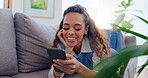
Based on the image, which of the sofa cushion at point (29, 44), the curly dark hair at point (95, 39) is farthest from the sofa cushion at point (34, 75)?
the curly dark hair at point (95, 39)

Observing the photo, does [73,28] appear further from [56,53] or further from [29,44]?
[29,44]

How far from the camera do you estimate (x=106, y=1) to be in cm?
395

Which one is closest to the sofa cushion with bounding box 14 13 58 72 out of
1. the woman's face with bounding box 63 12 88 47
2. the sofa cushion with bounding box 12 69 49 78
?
the sofa cushion with bounding box 12 69 49 78

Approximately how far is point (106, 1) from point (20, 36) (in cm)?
314

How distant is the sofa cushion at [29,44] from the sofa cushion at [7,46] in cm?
5

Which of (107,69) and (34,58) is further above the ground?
(107,69)

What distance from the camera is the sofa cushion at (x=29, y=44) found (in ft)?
3.83

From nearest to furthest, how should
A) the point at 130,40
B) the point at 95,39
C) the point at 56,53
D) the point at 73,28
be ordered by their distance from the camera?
1. the point at 56,53
2. the point at 73,28
3. the point at 95,39
4. the point at 130,40

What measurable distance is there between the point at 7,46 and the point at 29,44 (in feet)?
0.51

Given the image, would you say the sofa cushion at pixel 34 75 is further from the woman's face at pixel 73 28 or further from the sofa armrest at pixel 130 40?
the sofa armrest at pixel 130 40

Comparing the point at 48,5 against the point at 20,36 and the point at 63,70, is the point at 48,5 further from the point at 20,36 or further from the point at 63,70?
the point at 63,70

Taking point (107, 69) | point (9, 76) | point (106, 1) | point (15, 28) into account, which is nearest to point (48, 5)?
point (106, 1)

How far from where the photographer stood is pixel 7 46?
1080 mm

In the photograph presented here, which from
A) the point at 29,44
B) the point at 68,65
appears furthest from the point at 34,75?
the point at 68,65
